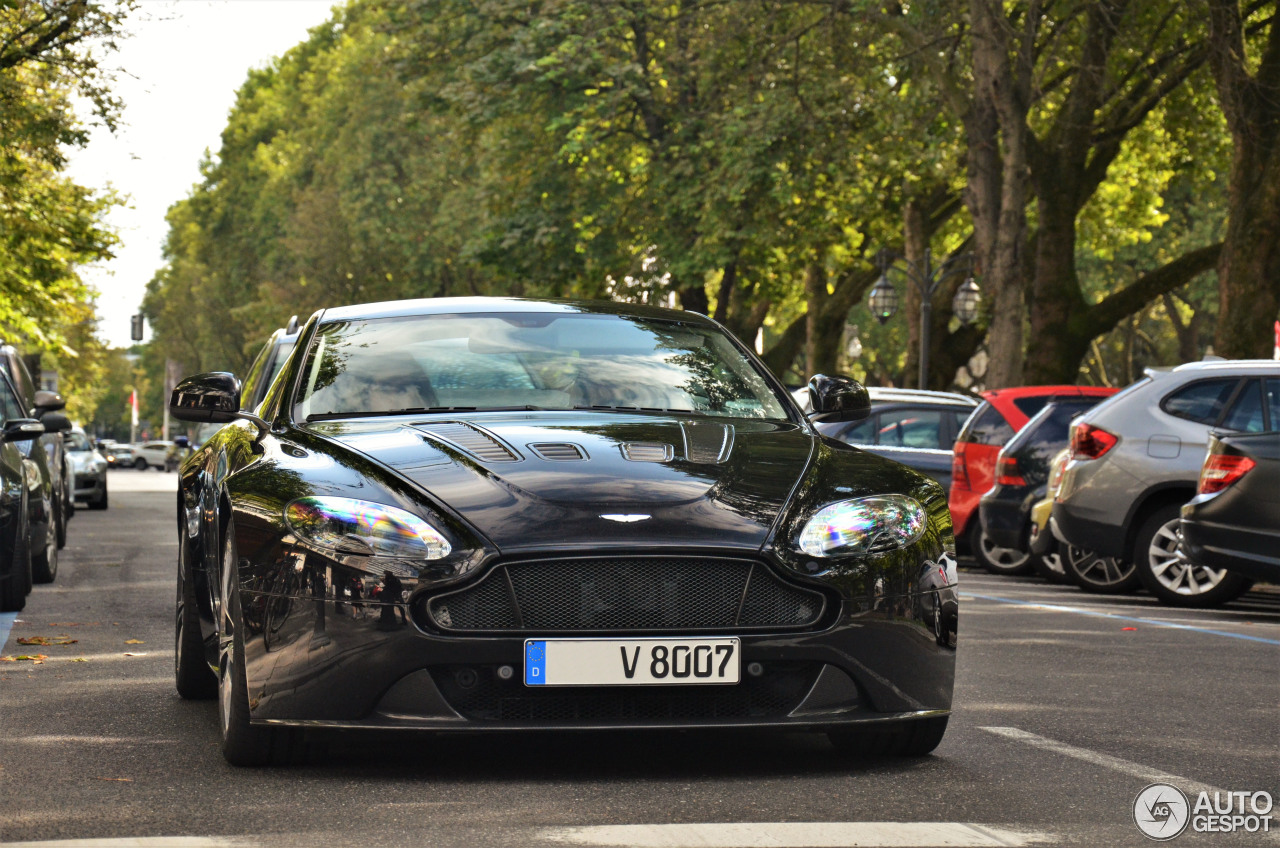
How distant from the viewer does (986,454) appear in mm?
17797

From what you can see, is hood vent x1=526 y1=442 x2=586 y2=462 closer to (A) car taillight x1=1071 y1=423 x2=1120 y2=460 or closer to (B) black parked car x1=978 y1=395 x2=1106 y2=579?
(A) car taillight x1=1071 y1=423 x2=1120 y2=460

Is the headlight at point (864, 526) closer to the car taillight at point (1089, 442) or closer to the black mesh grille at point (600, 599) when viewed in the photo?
the black mesh grille at point (600, 599)

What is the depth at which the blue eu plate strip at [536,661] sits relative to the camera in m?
5.41

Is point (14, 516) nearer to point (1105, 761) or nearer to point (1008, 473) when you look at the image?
point (1105, 761)

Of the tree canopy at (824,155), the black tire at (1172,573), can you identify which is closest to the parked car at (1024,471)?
the black tire at (1172,573)

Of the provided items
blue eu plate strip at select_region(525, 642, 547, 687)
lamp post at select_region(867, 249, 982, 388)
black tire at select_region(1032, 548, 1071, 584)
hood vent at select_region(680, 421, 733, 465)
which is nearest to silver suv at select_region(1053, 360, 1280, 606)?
black tire at select_region(1032, 548, 1071, 584)

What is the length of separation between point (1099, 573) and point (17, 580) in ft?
26.6

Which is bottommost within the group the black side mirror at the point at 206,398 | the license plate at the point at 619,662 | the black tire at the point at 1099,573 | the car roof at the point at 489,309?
the black tire at the point at 1099,573

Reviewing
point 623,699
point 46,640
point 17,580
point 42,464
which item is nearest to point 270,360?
point 46,640

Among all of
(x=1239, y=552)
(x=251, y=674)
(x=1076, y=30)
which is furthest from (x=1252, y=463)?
(x=1076, y=30)

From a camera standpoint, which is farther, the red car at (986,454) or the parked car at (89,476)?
the parked car at (89,476)

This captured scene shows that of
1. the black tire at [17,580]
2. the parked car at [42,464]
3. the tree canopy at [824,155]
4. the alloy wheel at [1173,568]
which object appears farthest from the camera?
the tree canopy at [824,155]

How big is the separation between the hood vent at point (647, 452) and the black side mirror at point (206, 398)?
6.28 feet

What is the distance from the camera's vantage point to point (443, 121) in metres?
45.8
